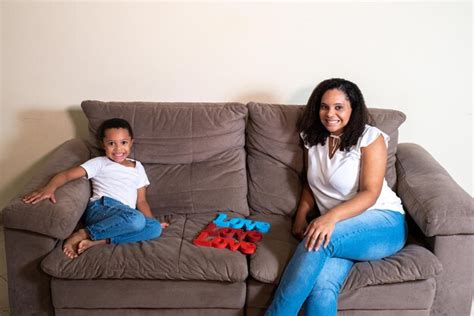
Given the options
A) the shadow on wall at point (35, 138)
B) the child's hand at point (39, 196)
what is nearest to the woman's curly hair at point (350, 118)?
the child's hand at point (39, 196)

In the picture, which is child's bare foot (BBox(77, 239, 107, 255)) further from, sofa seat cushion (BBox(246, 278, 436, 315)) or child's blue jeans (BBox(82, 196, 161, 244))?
sofa seat cushion (BBox(246, 278, 436, 315))

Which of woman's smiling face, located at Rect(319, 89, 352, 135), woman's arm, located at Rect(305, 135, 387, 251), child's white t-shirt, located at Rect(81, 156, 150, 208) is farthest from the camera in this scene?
child's white t-shirt, located at Rect(81, 156, 150, 208)

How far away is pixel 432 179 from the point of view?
2.20 metres

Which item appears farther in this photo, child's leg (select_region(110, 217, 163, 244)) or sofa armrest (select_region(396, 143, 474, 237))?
child's leg (select_region(110, 217, 163, 244))

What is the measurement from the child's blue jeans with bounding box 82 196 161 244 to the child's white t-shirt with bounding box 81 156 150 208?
78 mm

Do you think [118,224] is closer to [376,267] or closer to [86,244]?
[86,244]

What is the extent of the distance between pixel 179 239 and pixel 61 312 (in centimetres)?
54

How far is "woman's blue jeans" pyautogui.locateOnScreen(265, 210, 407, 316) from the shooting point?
71.1 inches

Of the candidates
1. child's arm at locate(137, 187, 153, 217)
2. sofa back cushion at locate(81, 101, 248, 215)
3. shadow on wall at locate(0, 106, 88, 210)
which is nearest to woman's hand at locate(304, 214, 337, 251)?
sofa back cushion at locate(81, 101, 248, 215)

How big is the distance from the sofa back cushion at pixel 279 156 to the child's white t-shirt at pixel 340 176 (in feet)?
0.56

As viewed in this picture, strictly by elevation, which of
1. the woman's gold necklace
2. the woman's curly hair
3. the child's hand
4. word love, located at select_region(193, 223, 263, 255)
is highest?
the woman's curly hair

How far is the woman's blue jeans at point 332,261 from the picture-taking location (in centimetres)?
181

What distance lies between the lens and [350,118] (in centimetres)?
→ 215

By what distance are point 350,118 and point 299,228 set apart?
0.53m
